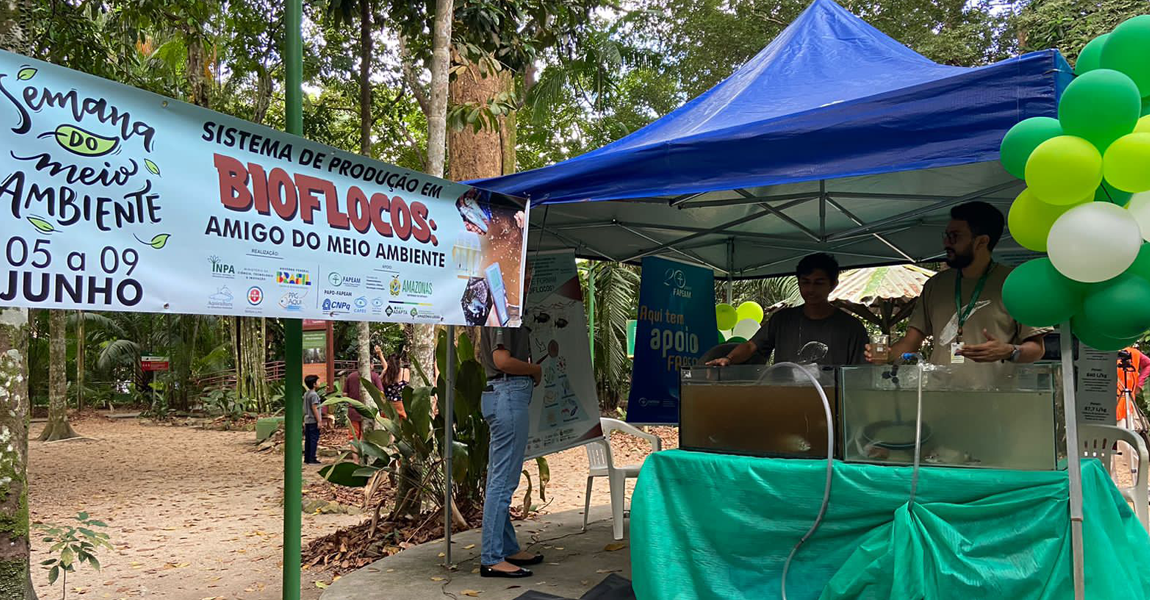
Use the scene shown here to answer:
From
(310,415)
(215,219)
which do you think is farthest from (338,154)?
(310,415)

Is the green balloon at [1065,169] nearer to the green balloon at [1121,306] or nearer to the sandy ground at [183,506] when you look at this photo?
the green balloon at [1121,306]

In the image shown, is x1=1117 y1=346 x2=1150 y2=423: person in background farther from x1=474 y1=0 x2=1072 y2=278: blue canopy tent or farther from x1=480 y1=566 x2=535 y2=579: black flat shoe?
x1=480 y1=566 x2=535 y2=579: black flat shoe

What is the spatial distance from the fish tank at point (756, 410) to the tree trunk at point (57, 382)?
485 inches

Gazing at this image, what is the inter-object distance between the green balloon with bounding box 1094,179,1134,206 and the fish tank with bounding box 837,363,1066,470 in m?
0.57

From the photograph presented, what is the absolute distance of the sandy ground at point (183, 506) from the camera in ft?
16.7

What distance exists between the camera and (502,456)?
13.9ft

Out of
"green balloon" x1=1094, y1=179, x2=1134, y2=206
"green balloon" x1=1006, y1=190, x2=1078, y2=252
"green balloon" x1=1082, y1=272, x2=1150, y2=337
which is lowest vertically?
"green balloon" x1=1082, y1=272, x2=1150, y2=337

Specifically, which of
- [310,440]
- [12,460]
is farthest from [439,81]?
[310,440]

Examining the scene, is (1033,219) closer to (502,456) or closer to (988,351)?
(988,351)

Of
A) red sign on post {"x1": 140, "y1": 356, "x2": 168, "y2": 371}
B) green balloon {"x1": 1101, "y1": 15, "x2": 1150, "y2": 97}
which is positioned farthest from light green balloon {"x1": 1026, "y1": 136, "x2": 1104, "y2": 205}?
red sign on post {"x1": 140, "y1": 356, "x2": 168, "y2": 371}

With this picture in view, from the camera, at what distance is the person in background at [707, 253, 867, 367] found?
166 inches

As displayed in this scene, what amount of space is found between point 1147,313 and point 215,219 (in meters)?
2.94

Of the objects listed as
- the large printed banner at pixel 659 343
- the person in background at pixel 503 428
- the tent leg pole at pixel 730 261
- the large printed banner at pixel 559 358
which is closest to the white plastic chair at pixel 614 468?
the large printed banner at pixel 559 358

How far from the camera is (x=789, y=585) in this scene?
124 inches
